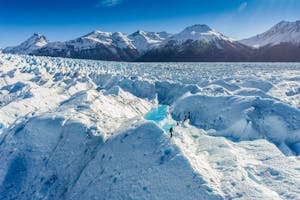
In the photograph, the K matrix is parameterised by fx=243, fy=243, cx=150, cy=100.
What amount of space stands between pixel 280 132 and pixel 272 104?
8.53 ft

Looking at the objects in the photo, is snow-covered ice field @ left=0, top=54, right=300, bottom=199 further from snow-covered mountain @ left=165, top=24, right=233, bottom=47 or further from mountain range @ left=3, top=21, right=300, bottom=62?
snow-covered mountain @ left=165, top=24, right=233, bottom=47

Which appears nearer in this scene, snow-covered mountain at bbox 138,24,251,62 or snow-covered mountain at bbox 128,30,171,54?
snow-covered mountain at bbox 138,24,251,62

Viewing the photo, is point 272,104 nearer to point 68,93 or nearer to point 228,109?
point 228,109

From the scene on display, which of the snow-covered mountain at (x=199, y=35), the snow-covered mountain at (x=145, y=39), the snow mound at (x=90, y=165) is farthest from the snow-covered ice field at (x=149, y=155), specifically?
the snow-covered mountain at (x=145, y=39)

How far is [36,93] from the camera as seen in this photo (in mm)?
23328

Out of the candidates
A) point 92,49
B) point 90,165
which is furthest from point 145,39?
point 90,165

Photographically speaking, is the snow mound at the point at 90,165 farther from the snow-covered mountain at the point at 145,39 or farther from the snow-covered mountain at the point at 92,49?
the snow-covered mountain at the point at 145,39

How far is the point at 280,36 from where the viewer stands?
148750 mm

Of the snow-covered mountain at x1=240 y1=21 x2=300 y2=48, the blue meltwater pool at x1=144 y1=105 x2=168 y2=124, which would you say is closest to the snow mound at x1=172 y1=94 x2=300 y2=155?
the blue meltwater pool at x1=144 y1=105 x2=168 y2=124

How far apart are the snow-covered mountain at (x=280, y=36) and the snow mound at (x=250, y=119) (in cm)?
12467

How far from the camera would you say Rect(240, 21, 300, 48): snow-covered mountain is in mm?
133613

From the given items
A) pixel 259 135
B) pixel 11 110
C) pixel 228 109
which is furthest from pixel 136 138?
pixel 11 110

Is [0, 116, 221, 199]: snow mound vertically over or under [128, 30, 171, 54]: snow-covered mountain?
under

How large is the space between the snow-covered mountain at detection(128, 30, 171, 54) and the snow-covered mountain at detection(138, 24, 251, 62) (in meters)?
13.8
